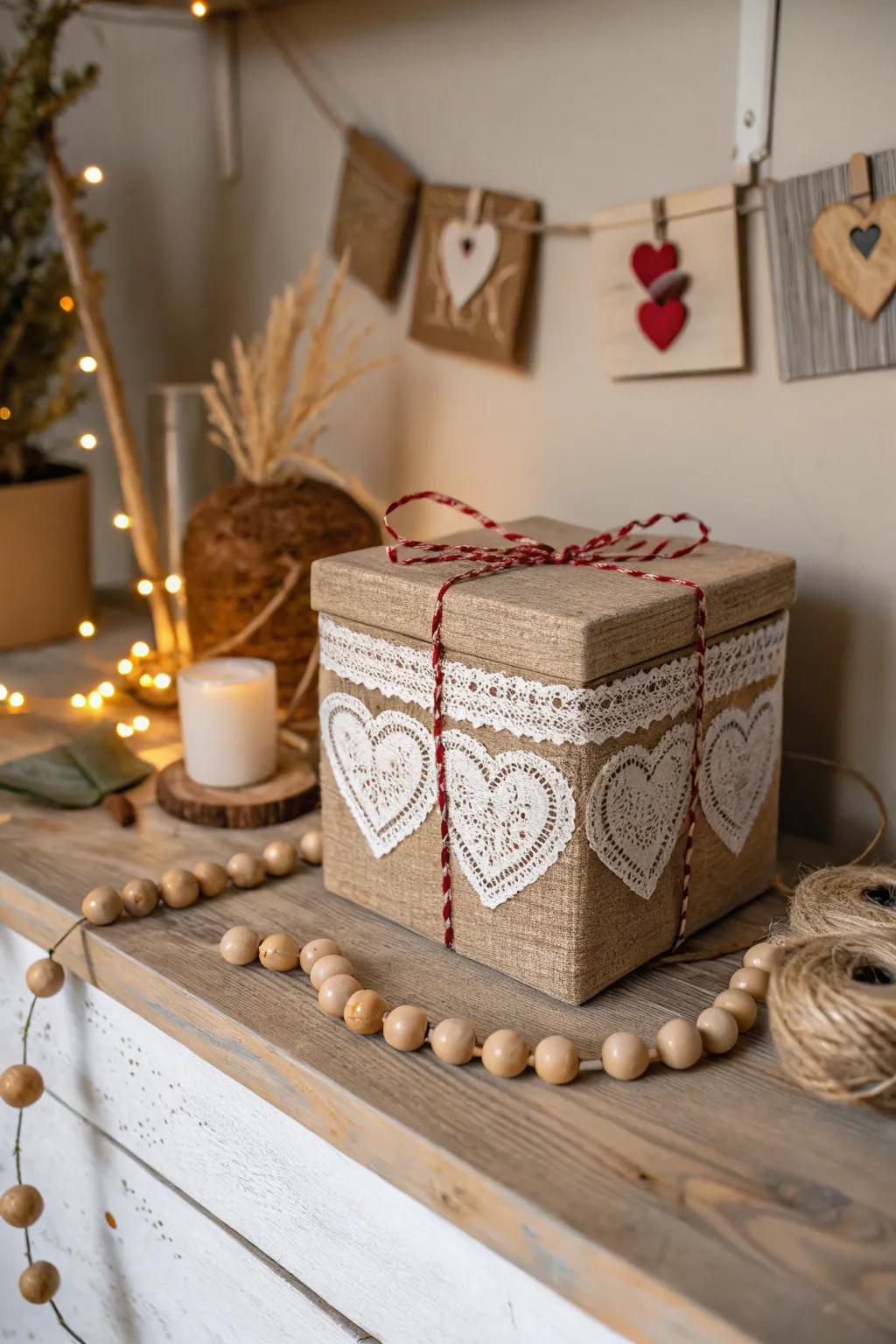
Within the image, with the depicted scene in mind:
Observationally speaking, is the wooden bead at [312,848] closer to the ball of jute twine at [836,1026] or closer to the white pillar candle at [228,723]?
the white pillar candle at [228,723]

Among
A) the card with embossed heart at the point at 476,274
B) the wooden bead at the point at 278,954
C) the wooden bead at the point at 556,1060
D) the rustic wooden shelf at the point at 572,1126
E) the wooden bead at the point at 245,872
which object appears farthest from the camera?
the card with embossed heart at the point at 476,274

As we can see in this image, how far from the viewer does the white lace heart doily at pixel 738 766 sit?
737 mm

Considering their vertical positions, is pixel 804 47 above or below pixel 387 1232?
above

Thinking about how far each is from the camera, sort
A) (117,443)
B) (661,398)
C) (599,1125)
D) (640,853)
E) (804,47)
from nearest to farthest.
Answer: (599,1125) → (640,853) → (804,47) → (661,398) → (117,443)

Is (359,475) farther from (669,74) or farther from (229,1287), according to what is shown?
(229,1287)

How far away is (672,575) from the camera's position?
28.2 inches

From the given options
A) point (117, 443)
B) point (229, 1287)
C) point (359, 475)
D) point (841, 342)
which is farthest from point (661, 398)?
point (229, 1287)

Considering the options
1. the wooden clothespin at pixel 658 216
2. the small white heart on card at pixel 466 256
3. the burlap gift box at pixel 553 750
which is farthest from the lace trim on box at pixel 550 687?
the small white heart on card at pixel 466 256

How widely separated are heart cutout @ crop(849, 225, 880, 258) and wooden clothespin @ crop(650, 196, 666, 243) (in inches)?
6.3

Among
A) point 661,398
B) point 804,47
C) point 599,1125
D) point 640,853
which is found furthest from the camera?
point 661,398

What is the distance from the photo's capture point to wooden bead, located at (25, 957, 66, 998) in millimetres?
756

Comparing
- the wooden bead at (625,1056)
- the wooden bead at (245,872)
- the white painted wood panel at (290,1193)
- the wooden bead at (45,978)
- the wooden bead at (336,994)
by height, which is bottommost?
the white painted wood panel at (290,1193)

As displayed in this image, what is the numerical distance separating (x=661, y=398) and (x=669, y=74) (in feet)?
0.77

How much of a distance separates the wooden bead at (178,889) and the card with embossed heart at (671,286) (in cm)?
51
